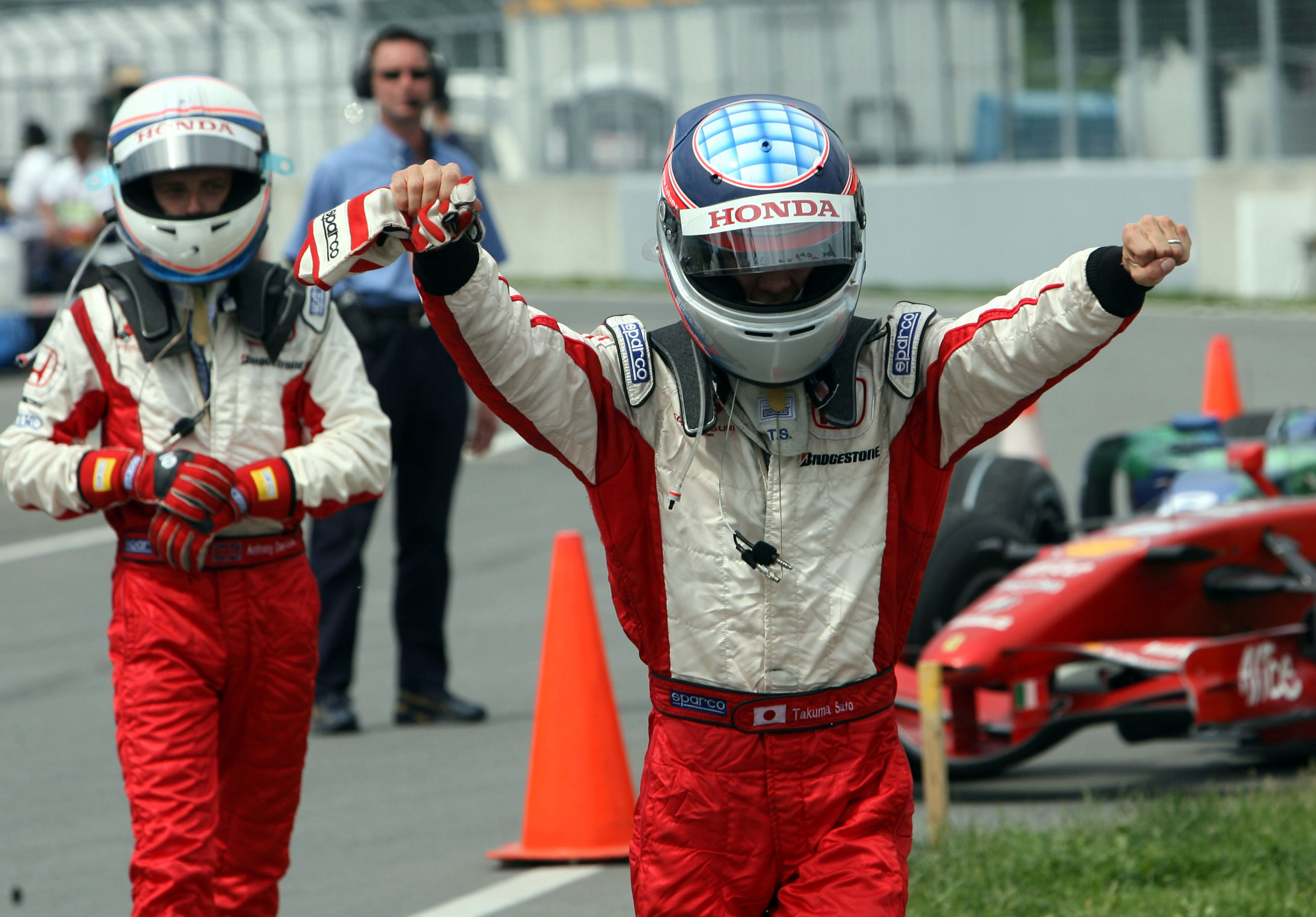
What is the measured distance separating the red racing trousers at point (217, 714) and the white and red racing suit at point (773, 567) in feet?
3.89

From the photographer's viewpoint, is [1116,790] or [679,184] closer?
[679,184]

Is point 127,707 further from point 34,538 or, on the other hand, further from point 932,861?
point 34,538

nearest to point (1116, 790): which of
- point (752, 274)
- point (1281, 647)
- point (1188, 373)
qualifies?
point (1281, 647)

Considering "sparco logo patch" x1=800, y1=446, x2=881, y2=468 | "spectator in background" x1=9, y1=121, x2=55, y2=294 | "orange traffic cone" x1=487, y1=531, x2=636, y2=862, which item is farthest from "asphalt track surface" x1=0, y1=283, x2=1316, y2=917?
"spectator in background" x1=9, y1=121, x2=55, y2=294

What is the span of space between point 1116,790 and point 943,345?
3.31 meters

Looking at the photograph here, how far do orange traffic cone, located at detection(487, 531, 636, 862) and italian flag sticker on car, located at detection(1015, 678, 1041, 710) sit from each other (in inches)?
48.3

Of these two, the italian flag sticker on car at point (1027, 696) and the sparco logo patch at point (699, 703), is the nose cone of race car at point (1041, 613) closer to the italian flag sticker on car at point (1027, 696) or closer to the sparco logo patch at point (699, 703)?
the italian flag sticker on car at point (1027, 696)

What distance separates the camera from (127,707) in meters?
4.36

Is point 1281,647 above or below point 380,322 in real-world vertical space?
below

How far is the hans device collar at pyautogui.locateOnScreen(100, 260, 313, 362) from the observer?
4551 millimetres

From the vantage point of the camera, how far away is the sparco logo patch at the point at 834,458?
347 cm

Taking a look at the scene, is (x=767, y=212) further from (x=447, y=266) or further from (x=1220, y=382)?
(x=1220, y=382)

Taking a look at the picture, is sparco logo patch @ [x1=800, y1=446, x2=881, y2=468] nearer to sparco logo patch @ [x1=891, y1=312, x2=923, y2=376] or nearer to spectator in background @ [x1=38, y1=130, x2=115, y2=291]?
sparco logo patch @ [x1=891, y1=312, x2=923, y2=376]

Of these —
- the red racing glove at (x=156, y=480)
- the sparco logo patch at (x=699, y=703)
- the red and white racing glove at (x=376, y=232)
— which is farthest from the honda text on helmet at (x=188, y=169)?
the sparco logo patch at (x=699, y=703)
